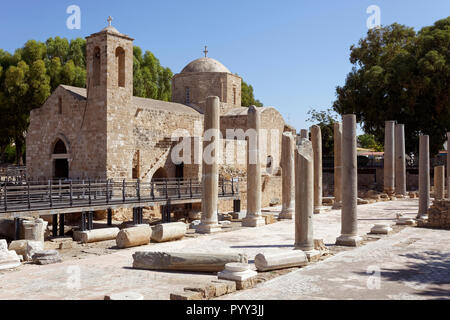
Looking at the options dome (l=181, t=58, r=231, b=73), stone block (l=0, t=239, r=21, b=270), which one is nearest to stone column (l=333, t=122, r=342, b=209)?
stone block (l=0, t=239, r=21, b=270)

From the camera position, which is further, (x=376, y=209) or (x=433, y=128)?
(x=433, y=128)

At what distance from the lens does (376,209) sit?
68.0 ft

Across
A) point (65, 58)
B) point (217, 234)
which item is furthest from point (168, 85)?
point (217, 234)

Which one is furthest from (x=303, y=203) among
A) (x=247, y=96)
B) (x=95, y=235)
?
(x=247, y=96)

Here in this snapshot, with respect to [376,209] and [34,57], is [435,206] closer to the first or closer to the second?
[376,209]

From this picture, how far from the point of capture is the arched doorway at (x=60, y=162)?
25234 millimetres

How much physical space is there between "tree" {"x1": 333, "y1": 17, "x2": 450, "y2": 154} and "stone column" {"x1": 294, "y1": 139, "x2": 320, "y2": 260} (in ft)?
75.6

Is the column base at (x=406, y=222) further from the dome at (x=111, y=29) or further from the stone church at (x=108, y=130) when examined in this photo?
the dome at (x=111, y=29)

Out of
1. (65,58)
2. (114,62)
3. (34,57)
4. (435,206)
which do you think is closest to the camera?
(435,206)

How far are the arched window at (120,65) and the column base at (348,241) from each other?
15811mm

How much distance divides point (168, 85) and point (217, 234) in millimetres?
39965

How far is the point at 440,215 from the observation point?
49.2 feet

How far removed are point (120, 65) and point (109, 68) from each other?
124cm

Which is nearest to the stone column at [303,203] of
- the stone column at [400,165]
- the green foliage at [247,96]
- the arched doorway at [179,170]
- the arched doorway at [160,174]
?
the arched doorway at [160,174]
